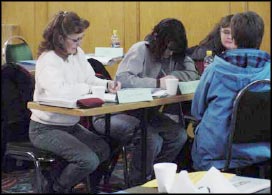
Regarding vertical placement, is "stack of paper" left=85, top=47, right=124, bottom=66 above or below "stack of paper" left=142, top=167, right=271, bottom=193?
below

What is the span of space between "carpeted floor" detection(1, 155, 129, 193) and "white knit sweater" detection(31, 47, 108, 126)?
68 cm

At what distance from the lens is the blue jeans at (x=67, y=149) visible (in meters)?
2.62

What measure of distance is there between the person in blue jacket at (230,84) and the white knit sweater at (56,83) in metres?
0.67

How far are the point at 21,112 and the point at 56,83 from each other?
1.33 ft

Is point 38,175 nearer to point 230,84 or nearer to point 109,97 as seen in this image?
point 109,97

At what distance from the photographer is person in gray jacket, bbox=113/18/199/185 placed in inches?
122

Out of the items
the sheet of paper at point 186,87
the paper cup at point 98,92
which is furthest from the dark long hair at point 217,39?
the paper cup at point 98,92

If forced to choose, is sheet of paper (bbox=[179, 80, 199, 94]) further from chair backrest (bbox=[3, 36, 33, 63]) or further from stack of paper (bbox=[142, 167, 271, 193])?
chair backrest (bbox=[3, 36, 33, 63])

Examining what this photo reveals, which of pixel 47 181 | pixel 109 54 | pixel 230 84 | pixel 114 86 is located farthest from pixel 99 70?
pixel 230 84

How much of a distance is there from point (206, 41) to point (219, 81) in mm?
1372

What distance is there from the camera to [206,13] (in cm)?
468

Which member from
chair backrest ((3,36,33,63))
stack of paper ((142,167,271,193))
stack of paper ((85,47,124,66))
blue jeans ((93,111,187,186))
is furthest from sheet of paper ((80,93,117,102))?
chair backrest ((3,36,33,63))

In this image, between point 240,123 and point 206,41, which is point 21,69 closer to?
point 240,123

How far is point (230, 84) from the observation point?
2375mm
